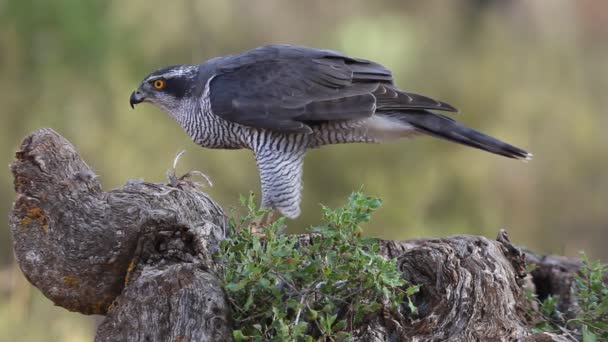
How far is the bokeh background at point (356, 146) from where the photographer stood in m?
7.48

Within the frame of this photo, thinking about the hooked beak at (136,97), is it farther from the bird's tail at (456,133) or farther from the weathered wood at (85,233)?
the weathered wood at (85,233)

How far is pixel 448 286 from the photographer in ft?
10.3

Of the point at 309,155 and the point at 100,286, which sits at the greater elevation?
the point at 309,155

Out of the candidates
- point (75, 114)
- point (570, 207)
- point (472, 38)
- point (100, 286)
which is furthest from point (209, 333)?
point (472, 38)

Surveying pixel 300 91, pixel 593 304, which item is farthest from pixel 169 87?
pixel 593 304

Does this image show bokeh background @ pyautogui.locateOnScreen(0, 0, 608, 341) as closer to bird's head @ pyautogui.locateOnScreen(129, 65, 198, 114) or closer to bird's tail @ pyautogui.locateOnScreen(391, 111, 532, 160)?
bird's head @ pyautogui.locateOnScreen(129, 65, 198, 114)

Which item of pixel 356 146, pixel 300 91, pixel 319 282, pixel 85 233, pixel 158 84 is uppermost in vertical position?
pixel 356 146

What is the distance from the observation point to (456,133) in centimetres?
512

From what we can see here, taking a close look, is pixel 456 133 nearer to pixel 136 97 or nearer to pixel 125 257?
pixel 136 97

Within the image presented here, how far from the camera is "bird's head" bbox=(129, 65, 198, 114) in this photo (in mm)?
5406

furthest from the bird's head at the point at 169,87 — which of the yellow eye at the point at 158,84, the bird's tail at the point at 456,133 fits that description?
the bird's tail at the point at 456,133

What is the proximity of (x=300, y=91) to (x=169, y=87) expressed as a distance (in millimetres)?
922

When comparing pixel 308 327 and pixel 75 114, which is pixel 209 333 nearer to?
pixel 308 327

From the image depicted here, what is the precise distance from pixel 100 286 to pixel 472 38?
764 centimetres
